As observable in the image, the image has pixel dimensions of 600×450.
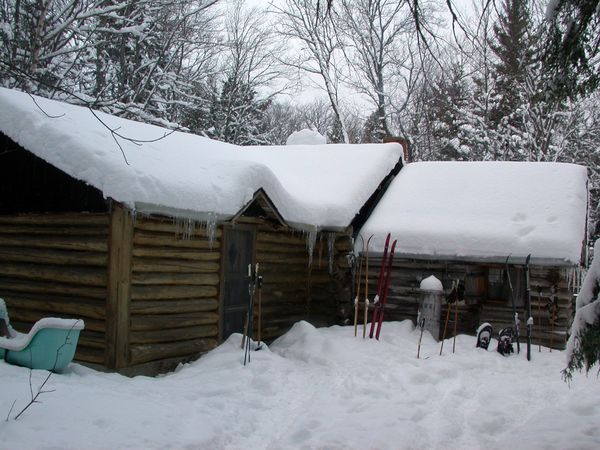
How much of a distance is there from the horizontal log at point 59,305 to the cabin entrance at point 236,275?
232cm

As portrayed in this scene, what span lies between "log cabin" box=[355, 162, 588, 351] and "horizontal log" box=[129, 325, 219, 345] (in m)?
4.29

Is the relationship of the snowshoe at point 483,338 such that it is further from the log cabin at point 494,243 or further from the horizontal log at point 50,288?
the horizontal log at point 50,288

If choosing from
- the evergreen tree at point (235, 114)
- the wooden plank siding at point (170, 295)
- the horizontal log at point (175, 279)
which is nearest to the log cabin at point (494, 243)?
the horizontal log at point (175, 279)

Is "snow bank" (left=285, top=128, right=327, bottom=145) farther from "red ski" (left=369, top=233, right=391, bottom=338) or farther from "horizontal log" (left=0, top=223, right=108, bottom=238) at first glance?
"horizontal log" (left=0, top=223, right=108, bottom=238)

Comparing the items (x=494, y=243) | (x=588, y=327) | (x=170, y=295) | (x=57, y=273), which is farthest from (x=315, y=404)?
(x=494, y=243)

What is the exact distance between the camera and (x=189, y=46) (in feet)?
77.2

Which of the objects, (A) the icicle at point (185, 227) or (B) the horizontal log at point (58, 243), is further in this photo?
(A) the icicle at point (185, 227)

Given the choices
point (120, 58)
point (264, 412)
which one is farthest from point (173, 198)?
point (120, 58)

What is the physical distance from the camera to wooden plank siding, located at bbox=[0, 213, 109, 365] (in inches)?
298

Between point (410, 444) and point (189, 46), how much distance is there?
69.8ft

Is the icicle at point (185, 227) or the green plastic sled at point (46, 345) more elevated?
the icicle at point (185, 227)

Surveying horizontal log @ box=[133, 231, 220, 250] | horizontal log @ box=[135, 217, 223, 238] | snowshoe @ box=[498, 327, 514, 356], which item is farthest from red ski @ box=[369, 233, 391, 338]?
horizontal log @ box=[135, 217, 223, 238]

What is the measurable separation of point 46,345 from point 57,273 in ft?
6.36

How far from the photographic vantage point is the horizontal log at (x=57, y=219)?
7.68 metres
